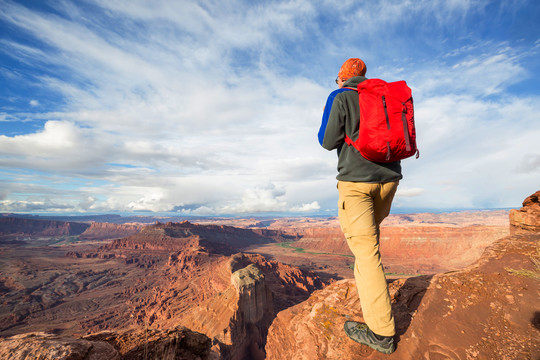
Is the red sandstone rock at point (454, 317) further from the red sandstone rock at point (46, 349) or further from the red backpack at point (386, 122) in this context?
the red sandstone rock at point (46, 349)

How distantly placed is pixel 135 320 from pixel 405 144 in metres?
38.6

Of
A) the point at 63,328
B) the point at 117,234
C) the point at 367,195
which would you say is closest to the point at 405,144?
the point at 367,195

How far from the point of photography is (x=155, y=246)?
234ft

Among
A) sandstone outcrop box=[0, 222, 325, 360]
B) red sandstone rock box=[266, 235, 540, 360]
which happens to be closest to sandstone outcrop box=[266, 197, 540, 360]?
red sandstone rock box=[266, 235, 540, 360]

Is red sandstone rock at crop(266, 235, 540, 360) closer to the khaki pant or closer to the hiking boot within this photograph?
the hiking boot

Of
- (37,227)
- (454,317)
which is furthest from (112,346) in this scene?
(37,227)

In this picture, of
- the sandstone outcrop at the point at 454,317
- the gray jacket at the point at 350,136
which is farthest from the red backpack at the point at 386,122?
the sandstone outcrop at the point at 454,317

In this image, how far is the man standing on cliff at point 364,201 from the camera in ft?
7.32

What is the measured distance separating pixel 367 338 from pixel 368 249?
112 centimetres

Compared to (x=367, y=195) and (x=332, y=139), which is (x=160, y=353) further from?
(x=332, y=139)

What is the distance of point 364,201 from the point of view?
2320mm

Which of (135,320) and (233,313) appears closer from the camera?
(233,313)

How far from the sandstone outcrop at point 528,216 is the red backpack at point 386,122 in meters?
7.14

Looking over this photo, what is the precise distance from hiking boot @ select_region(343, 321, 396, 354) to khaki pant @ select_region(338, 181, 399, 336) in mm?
169
